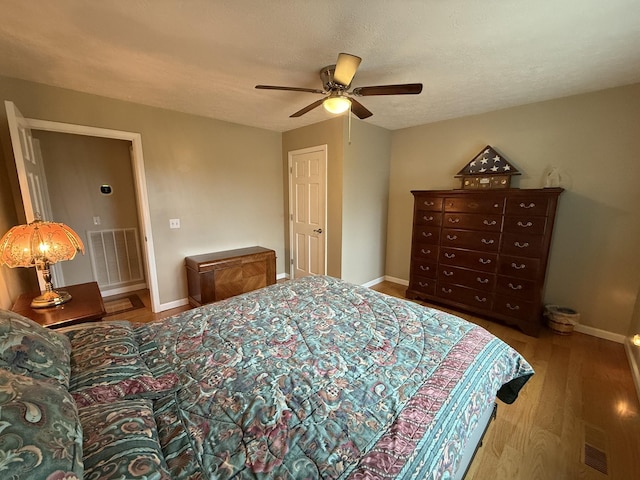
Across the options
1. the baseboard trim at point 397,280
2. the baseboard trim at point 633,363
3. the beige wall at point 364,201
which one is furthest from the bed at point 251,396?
the baseboard trim at point 397,280

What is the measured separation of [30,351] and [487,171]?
3.83 meters

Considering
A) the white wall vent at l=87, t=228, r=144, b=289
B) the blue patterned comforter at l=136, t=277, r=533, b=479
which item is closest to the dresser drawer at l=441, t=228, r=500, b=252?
the blue patterned comforter at l=136, t=277, r=533, b=479

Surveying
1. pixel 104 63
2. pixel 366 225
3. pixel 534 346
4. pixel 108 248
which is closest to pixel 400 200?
pixel 366 225

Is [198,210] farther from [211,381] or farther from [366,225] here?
[211,381]

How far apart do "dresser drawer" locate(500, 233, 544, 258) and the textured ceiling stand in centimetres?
139

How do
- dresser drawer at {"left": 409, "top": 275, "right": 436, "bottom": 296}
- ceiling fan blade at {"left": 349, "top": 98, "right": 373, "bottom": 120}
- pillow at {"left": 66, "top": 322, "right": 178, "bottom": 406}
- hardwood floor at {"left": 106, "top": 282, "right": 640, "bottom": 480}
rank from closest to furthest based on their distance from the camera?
pillow at {"left": 66, "top": 322, "right": 178, "bottom": 406}
hardwood floor at {"left": 106, "top": 282, "right": 640, "bottom": 480}
ceiling fan blade at {"left": 349, "top": 98, "right": 373, "bottom": 120}
dresser drawer at {"left": 409, "top": 275, "right": 436, "bottom": 296}

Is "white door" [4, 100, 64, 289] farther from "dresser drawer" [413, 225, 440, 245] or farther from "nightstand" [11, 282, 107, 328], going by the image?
"dresser drawer" [413, 225, 440, 245]

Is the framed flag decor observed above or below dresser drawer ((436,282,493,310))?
above

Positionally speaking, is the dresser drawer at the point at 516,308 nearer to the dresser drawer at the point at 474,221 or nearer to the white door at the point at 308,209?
the dresser drawer at the point at 474,221

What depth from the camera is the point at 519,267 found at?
272cm

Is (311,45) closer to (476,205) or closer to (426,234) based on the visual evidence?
(476,205)

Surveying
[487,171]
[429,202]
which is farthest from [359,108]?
[487,171]

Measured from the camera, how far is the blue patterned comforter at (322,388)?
791 mm

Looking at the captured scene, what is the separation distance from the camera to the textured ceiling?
56.5 inches
